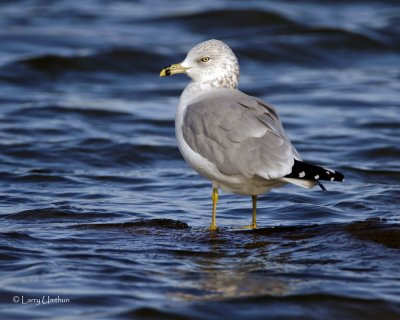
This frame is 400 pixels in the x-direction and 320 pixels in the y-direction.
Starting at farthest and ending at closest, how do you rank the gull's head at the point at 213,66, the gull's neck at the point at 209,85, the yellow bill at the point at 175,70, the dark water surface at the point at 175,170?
1. the yellow bill at the point at 175,70
2. the gull's head at the point at 213,66
3. the gull's neck at the point at 209,85
4. the dark water surface at the point at 175,170

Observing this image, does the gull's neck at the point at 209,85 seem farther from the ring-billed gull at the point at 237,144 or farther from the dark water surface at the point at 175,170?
the dark water surface at the point at 175,170

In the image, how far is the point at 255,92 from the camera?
1234 cm

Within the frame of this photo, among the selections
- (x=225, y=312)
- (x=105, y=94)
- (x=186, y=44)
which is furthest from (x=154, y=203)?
(x=186, y=44)

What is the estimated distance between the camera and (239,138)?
609cm

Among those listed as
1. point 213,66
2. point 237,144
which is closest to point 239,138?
point 237,144

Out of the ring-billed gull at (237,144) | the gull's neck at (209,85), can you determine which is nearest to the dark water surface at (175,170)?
the ring-billed gull at (237,144)

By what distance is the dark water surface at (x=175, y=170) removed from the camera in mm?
5004

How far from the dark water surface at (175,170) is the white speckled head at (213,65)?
100cm

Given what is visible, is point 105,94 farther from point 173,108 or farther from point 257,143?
point 257,143

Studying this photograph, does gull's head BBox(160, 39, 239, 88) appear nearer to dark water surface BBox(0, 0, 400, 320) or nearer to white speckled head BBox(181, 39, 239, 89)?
white speckled head BBox(181, 39, 239, 89)

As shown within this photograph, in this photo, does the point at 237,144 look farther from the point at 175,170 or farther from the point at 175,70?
the point at 175,170

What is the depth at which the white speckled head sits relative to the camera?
6.82 meters

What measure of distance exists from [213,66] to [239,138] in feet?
3.02

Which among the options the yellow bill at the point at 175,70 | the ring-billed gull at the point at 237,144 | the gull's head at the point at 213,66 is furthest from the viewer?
the yellow bill at the point at 175,70
